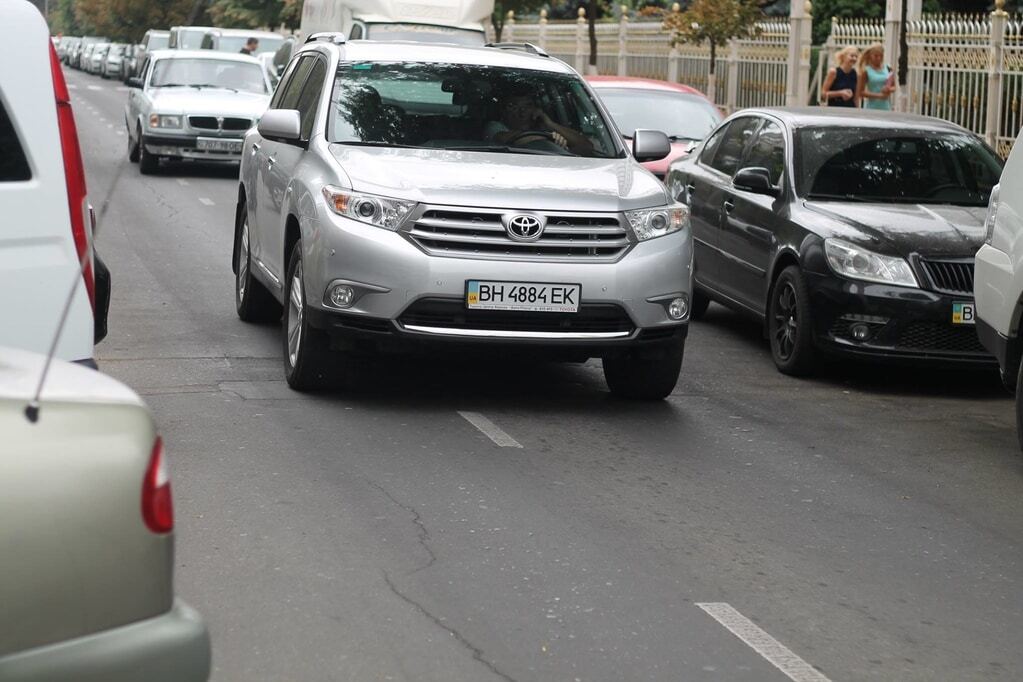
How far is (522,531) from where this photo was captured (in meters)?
6.55

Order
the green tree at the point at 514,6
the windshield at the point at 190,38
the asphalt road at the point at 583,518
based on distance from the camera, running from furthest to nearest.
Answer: the windshield at the point at 190,38 → the green tree at the point at 514,6 → the asphalt road at the point at 583,518

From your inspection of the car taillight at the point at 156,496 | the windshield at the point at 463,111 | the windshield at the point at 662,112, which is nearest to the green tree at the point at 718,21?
the windshield at the point at 662,112

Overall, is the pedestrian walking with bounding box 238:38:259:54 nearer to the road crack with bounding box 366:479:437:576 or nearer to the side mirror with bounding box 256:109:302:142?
the side mirror with bounding box 256:109:302:142

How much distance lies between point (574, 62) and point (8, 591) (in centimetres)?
3706

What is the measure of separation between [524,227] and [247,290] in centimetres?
324

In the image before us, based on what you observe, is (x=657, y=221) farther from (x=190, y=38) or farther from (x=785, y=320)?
(x=190, y=38)

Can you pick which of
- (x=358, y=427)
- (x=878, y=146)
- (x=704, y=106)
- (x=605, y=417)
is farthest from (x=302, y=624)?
(x=704, y=106)

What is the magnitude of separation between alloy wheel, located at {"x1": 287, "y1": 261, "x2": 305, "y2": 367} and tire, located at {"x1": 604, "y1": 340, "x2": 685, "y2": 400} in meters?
1.54

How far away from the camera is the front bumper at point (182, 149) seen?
23.6 metres

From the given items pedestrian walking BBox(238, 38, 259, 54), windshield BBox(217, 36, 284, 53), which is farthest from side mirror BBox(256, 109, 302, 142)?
windshield BBox(217, 36, 284, 53)

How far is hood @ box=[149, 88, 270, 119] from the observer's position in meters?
23.6

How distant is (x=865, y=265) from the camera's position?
1001cm

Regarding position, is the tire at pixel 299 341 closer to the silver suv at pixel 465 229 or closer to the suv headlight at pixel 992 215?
the silver suv at pixel 465 229

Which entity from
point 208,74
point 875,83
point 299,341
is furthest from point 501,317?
point 208,74
